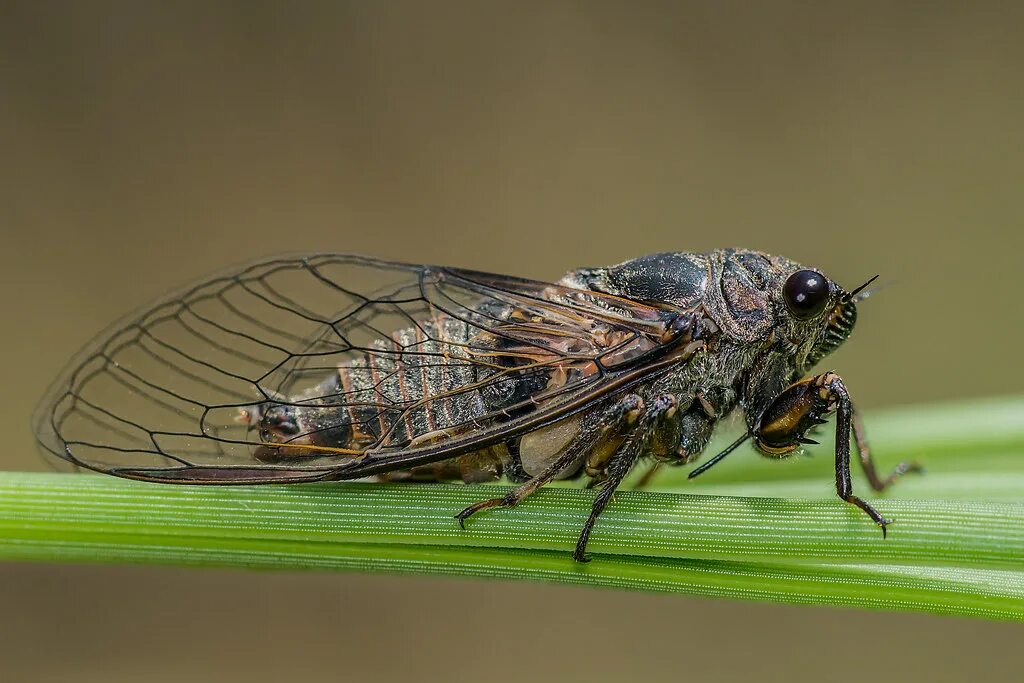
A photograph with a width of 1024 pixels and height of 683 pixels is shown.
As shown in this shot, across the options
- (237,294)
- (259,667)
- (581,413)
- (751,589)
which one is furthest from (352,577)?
(751,589)

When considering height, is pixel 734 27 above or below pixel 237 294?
above

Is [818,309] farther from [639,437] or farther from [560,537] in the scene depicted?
[560,537]

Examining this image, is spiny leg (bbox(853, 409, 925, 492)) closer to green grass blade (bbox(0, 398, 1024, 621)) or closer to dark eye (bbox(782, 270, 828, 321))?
dark eye (bbox(782, 270, 828, 321))

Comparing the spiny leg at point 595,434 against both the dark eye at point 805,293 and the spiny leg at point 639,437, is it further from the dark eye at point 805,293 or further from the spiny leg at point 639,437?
the dark eye at point 805,293

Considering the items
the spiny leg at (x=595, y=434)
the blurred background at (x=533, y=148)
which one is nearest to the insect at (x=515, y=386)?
the spiny leg at (x=595, y=434)

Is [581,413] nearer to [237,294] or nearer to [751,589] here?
[751,589]

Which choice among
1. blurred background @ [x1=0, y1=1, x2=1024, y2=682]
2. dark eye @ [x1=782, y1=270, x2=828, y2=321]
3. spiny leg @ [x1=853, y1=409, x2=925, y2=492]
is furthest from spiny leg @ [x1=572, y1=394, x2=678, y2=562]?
blurred background @ [x1=0, y1=1, x2=1024, y2=682]

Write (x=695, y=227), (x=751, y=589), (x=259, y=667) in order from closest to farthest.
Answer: (x=751, y=589) < (x=259, y=667) < (x=695, y=227)

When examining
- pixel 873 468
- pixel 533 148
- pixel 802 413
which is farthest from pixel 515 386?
pixel 533 148
